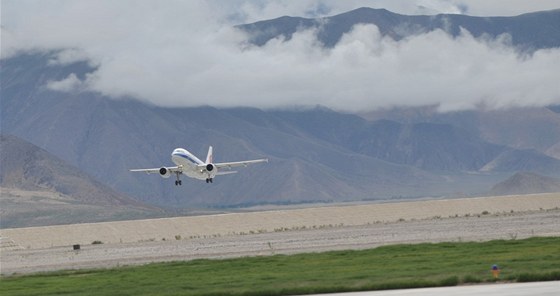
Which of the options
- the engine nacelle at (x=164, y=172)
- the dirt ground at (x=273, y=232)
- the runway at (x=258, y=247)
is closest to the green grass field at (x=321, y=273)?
the runway at (x=258, y=247)

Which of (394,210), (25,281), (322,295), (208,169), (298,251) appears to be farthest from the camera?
(394,210)

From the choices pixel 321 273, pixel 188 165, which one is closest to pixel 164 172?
pixel 188 165

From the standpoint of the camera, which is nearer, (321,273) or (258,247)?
(321,273)

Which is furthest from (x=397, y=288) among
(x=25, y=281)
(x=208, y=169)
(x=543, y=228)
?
(x=208, y=169)

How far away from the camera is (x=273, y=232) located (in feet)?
400

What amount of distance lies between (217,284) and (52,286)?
9680mm

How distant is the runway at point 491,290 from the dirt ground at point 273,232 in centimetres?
3041

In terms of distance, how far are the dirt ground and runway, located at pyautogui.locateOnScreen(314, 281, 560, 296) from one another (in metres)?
30.4

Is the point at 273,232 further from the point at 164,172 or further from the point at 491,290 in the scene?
the point at 491,290

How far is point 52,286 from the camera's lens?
190 ft

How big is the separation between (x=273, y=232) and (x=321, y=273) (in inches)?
2668

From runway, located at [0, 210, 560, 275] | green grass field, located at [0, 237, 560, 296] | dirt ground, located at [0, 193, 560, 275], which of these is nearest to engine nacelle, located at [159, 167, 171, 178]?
Result: dirt ground, located at [0, 193, 560, 275]

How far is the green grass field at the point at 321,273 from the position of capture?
48.0 m

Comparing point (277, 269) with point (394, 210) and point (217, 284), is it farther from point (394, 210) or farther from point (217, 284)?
point (394, 210)
